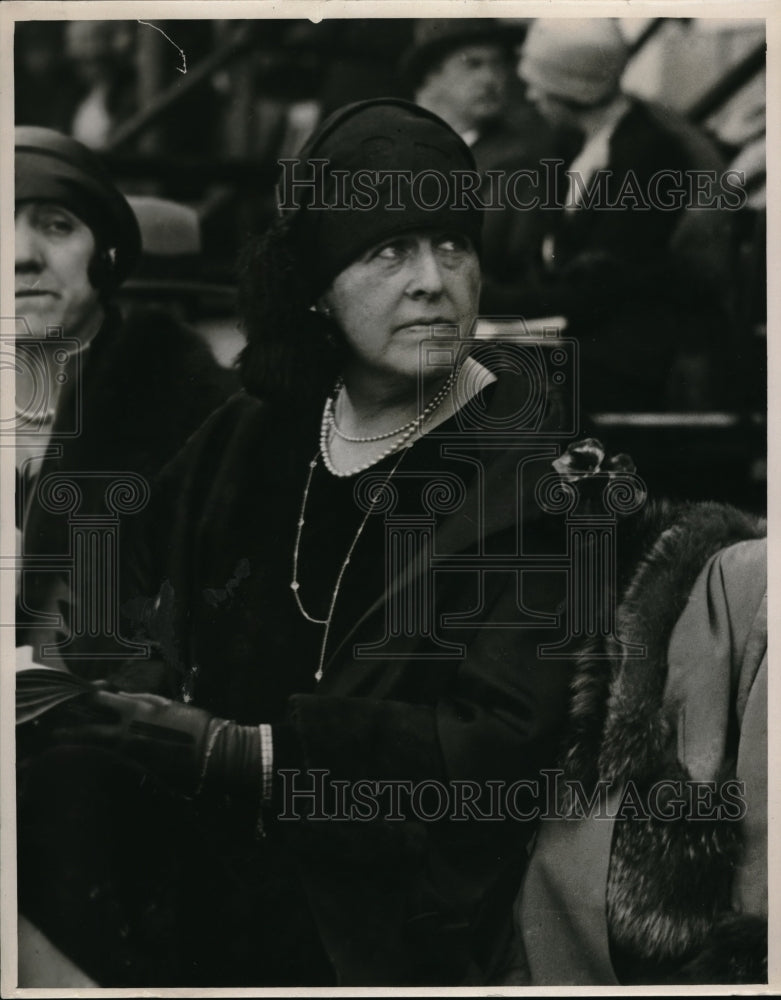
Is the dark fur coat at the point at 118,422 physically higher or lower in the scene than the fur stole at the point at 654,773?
higher

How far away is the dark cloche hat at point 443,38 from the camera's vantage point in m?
3.33

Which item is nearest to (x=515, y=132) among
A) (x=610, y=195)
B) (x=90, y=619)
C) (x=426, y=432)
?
(x=610, y=195)

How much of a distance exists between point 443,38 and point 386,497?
1.25m

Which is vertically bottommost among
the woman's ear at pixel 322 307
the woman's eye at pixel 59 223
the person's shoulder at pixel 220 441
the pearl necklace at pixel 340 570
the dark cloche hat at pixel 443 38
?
the pearl necklace at pixel 340 570

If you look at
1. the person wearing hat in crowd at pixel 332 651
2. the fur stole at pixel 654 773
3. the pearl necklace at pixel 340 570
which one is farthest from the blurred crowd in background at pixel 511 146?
the pearl necklace at pixel 340 570

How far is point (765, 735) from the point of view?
337 centimetres

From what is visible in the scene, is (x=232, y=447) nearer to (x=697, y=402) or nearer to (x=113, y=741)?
(x=113, y=741)

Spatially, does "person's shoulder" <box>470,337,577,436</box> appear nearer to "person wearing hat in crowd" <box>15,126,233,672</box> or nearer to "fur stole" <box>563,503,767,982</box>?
"fur stole" <box>563,503,767,982</box>

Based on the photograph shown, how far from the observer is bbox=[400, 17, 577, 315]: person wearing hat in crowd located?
3.33 m

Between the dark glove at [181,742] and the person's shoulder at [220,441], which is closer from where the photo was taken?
the dark glove at [181,742]

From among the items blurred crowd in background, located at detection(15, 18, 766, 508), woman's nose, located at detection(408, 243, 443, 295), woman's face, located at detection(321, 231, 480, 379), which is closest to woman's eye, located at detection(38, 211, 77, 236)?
blurred crowd in background, located at detection(15, 18, 766, 508)

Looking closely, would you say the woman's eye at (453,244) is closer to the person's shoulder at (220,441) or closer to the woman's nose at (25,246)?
the person's shoulder at (220,441)

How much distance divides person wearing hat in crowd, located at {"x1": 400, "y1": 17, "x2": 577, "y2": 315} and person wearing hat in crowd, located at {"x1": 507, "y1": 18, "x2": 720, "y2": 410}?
0.04 m

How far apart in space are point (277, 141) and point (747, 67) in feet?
4.30
